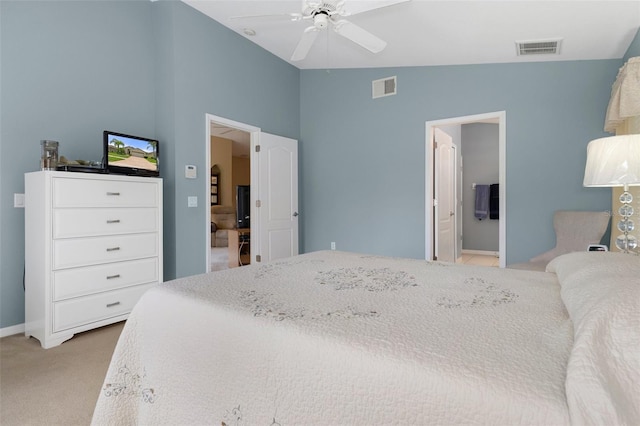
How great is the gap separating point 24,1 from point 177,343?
3.27 meters

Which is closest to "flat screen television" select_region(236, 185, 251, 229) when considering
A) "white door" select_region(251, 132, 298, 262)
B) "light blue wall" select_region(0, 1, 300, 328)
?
"white door" select_region(251, 132, 298, 262)

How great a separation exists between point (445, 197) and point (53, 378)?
4510 mm

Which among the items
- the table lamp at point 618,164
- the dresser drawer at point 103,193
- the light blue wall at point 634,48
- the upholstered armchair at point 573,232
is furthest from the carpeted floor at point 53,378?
the light blue wall at point 634,48

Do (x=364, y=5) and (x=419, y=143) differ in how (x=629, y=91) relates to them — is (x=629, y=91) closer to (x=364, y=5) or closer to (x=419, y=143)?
(x=419, y=143)

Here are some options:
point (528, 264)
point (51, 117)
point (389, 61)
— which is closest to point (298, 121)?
point (389, 61)

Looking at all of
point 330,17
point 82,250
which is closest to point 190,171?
point 82,250

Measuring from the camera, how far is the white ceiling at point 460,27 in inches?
106

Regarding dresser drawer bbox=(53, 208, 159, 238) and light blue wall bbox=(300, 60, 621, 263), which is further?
light blue wall bbox=(300, 60, 621, 263)

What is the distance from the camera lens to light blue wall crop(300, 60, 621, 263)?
348cm

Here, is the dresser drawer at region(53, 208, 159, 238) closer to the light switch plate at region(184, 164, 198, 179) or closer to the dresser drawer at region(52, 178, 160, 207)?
the dresser drawer at region(52, 178, 160, 207)

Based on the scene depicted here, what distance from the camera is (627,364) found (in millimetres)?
562

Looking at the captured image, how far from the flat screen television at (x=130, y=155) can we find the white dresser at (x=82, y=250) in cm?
18

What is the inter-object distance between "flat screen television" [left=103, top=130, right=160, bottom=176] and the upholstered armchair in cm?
353

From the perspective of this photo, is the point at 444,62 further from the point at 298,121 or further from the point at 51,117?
the point at 51,117
